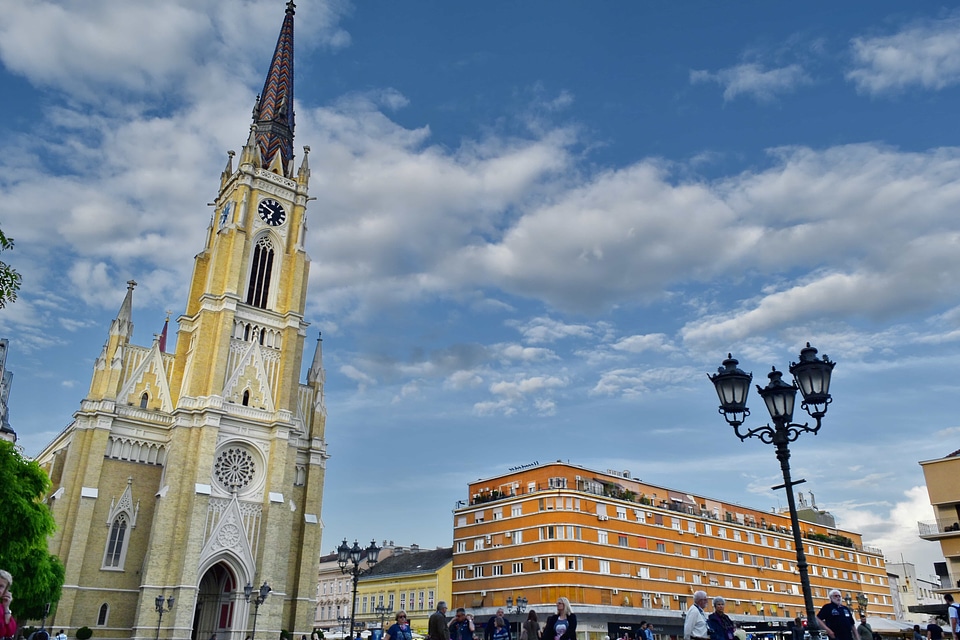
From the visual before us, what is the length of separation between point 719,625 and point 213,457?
3799 cm

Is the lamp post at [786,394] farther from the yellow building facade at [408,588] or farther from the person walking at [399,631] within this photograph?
the yellow building facade at [408,588]

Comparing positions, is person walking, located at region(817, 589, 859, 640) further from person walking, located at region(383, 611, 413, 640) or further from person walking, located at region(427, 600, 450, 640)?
person walking, located at region(383, 611, 413, 640)

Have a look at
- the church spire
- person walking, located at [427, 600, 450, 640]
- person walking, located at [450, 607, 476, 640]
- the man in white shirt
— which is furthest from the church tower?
the man in white shirt

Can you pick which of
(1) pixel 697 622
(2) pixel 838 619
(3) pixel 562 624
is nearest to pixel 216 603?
(3) pixel 562 624

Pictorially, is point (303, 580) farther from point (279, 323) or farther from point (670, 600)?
point (670, 600)

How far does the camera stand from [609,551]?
60062mm

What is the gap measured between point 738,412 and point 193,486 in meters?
36.6

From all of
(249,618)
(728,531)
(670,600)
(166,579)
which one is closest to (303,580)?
(249,618)

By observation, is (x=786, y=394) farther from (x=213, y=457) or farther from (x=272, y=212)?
(x=272, y=212)

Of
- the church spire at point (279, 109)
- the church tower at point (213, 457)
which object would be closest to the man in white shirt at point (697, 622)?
the church tower at point (213, 457)

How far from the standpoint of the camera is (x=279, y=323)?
162 ft

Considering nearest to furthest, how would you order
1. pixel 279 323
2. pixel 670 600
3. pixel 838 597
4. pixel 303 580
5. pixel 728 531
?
pixel 838 597 < pixel 303 580 < pixel 279 323 < pixel 670 600 < pixel 728 531

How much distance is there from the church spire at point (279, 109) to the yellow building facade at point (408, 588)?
121ft

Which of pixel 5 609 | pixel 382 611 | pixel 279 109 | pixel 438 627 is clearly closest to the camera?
pixel 5 609
